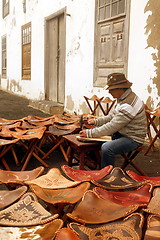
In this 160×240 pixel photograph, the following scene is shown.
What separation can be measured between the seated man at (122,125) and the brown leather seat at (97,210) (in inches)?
66.6

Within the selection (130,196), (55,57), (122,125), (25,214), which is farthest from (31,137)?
(55,57)

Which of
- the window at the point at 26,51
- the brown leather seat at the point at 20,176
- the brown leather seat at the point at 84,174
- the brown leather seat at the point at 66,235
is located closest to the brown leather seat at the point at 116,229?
the brown leather seat at the point at 66,235

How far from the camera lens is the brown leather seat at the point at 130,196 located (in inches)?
73.5

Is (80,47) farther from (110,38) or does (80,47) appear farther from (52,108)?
(52,108)

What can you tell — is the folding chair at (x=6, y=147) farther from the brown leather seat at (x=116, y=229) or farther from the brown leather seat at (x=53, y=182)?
the brown leather seat at (x=116, y=229)

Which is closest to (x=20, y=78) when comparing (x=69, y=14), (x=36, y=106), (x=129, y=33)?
(x=36, y=106)

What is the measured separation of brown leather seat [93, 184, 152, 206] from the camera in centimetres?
187

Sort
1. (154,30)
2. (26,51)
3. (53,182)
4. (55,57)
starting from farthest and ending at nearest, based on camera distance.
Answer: (26,51), (55,57), (154,30), (53,182)

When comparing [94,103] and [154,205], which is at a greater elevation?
[94,103]

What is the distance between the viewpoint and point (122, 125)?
3512mm

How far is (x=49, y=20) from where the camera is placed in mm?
9781

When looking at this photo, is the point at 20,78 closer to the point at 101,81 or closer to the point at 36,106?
the point at 36,106

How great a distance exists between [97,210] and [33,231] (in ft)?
1.28

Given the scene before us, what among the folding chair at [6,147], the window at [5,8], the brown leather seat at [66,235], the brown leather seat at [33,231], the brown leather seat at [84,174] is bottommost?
the folding chair at [6,147]
